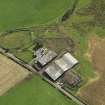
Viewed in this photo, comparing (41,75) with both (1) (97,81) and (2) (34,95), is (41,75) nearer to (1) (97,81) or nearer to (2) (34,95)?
(2) (34,95)

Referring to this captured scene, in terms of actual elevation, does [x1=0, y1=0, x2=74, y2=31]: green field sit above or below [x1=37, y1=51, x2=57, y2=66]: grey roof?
above

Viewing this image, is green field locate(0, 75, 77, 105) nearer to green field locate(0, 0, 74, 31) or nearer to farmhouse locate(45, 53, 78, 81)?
farmhouse locate(45, 53, 78, 81)

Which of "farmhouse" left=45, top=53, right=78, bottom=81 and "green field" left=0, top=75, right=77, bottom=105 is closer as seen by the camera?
"green field" left=0, top=75, right=77, bottom=105

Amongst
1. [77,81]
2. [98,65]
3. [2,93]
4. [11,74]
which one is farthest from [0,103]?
[98,65]

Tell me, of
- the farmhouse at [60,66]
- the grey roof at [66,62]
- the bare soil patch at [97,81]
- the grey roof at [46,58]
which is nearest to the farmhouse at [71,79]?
the farmhouse at [60,66]

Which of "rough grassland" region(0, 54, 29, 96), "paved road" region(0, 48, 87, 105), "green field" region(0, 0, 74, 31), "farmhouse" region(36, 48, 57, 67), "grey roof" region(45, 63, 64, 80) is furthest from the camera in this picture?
"green field" region(0, 0, 74, 31)

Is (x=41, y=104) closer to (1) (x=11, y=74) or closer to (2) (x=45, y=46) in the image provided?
(1) (x=11, y=74)

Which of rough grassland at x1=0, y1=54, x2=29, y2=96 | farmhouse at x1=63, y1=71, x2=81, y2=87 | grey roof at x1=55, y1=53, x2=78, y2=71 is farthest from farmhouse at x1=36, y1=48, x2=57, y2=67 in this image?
farmhouse at x1=63, y1=71, x2=81, y2=87

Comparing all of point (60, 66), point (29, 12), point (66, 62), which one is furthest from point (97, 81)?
point (29, 12)
